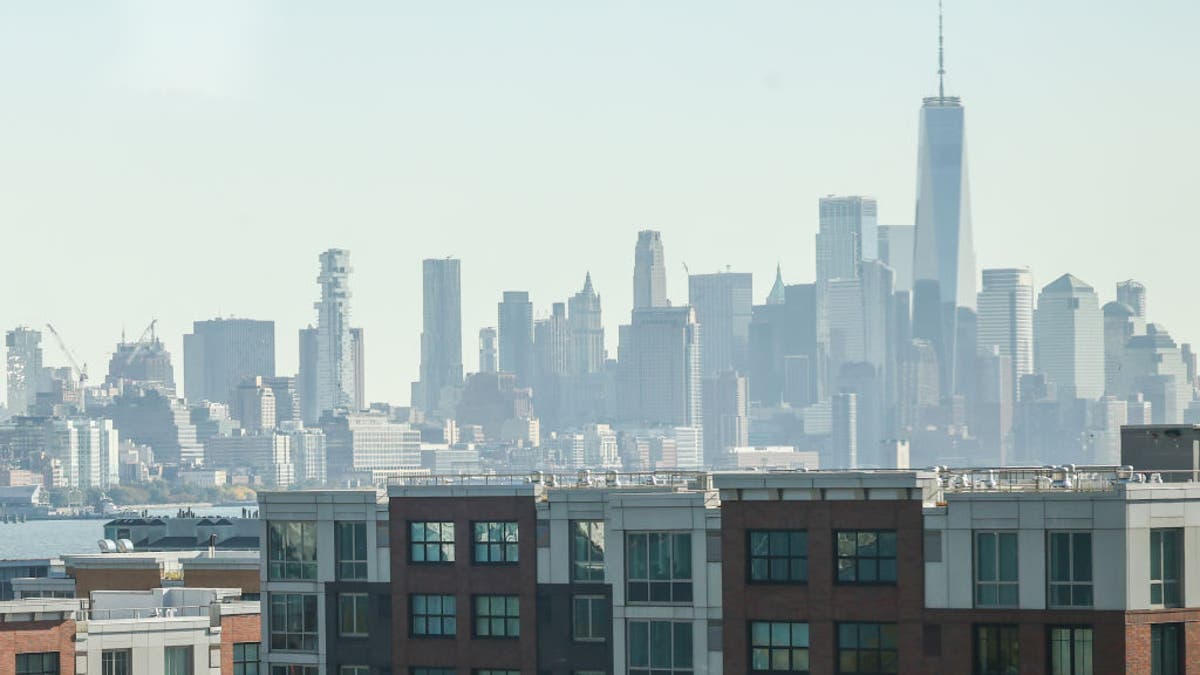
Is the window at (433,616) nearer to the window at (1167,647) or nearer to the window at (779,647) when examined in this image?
the window at (779,647)

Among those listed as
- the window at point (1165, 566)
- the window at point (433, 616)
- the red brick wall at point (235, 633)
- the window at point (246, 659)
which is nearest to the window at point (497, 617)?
the window at point (433, 616)

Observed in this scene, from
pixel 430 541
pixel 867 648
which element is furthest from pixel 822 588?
pixel 430 541

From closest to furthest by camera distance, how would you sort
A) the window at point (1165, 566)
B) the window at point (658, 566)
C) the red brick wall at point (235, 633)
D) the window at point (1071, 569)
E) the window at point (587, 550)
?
the window at point (1165, 566) < the window at point (1071, 569) < the window at point (658, 566) < the window at point (587, 550) < the red brick wall at point (235, 633)

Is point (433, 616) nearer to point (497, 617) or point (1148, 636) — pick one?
point (497, 617)

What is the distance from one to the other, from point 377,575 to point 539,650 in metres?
5.31

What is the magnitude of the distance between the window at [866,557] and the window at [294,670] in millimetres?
18277

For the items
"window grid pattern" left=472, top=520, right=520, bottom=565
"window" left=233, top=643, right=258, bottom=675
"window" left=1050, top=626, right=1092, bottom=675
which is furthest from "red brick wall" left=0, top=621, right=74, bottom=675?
"window" left=1050, top=626, right=1092, bottom=675

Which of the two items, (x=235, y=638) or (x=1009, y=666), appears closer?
(x=1009, y=666)

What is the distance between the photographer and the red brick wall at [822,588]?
6431cm

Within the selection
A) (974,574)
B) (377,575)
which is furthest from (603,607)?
(974,574)

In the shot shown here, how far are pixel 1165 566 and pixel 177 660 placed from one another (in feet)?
125

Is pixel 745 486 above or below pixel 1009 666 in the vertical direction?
above

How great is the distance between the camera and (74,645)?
85312 mm

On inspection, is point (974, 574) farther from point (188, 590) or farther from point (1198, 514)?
point (188, 590)
